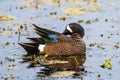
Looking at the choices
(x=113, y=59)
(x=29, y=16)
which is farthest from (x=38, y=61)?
(x=29, y=16)

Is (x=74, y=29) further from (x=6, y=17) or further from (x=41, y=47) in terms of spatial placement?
(x=6, y=17)

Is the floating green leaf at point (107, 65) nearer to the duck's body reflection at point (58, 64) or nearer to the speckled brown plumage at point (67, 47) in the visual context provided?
the duck's body reflection at point (58, 64)

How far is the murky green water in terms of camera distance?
14.4m

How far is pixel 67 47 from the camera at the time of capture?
55.4ft

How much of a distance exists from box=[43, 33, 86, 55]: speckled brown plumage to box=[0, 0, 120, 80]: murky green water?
31 cm

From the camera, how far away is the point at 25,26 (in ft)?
66.2

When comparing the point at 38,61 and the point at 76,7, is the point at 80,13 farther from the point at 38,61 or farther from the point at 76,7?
the point at 38,61

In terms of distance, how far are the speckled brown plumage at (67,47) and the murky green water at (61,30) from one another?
1.02 ft

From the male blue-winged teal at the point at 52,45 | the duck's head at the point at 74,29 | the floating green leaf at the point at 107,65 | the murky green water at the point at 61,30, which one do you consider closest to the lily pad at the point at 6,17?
the murky green water at the point at 61,30

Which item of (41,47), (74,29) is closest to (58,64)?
(41,47)

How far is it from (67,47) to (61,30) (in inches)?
119

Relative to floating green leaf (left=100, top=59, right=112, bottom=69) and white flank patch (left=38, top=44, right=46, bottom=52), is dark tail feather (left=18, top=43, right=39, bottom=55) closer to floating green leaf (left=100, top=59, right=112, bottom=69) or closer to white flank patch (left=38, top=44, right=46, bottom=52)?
white flank patch (left=38, top=44, right=46, bottom=52)

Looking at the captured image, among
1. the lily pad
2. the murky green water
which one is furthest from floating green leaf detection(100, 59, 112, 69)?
the lily pad

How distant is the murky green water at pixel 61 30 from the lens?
14414 mm
